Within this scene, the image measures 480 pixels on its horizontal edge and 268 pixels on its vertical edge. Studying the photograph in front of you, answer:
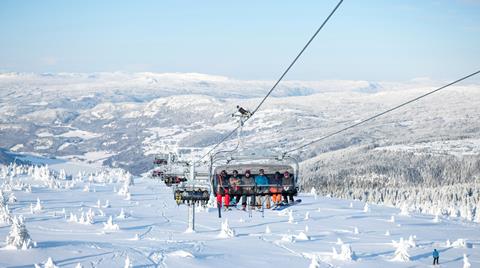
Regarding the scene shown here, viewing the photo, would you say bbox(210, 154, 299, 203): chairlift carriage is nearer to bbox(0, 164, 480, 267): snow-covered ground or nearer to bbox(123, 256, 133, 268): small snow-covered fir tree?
bbox(123, 256, 133, 268): small snow-covered fir tree

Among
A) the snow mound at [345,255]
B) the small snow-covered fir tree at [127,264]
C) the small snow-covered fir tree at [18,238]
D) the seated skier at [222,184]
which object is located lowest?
the snow mound at [345,255]

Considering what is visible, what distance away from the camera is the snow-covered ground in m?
55.2

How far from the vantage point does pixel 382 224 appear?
9219 cm

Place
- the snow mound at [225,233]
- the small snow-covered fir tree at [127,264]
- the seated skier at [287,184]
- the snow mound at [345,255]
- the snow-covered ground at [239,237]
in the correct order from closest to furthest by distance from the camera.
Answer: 1. the seated skier at [287,184]
2. the small snow-covered fir tree at [127,264]
3. the snow-covered ground at [239,237]
4. the snow mound at [345,255]
5. the snow mound at [225,233]

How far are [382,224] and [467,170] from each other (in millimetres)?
98450

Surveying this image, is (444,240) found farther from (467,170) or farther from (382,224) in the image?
(467,170)

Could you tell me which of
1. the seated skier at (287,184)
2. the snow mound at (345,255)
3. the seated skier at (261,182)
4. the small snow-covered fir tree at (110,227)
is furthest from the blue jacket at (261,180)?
the small snow-covered fir tree at (110,227)

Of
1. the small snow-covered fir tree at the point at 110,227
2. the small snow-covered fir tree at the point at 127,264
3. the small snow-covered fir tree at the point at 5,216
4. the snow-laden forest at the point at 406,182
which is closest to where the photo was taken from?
the small snow-covered fir tree at the point at 127,264

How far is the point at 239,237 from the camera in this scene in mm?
71562

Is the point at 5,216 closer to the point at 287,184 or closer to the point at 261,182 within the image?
the point at 261,182

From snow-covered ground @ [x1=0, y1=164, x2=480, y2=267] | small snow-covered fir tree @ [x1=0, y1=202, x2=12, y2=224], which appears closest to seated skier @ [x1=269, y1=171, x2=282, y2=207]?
snow-covered ground @ [x1=0, y1=164, x2=480, y2=267]

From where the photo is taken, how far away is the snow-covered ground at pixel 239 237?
181 feet

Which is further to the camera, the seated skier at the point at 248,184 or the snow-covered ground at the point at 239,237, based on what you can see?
the snow-covered ground at the point at 239,237

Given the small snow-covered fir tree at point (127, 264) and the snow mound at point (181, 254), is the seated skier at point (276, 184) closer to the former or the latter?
the small snow-covered fir tree at point (127, 264)
